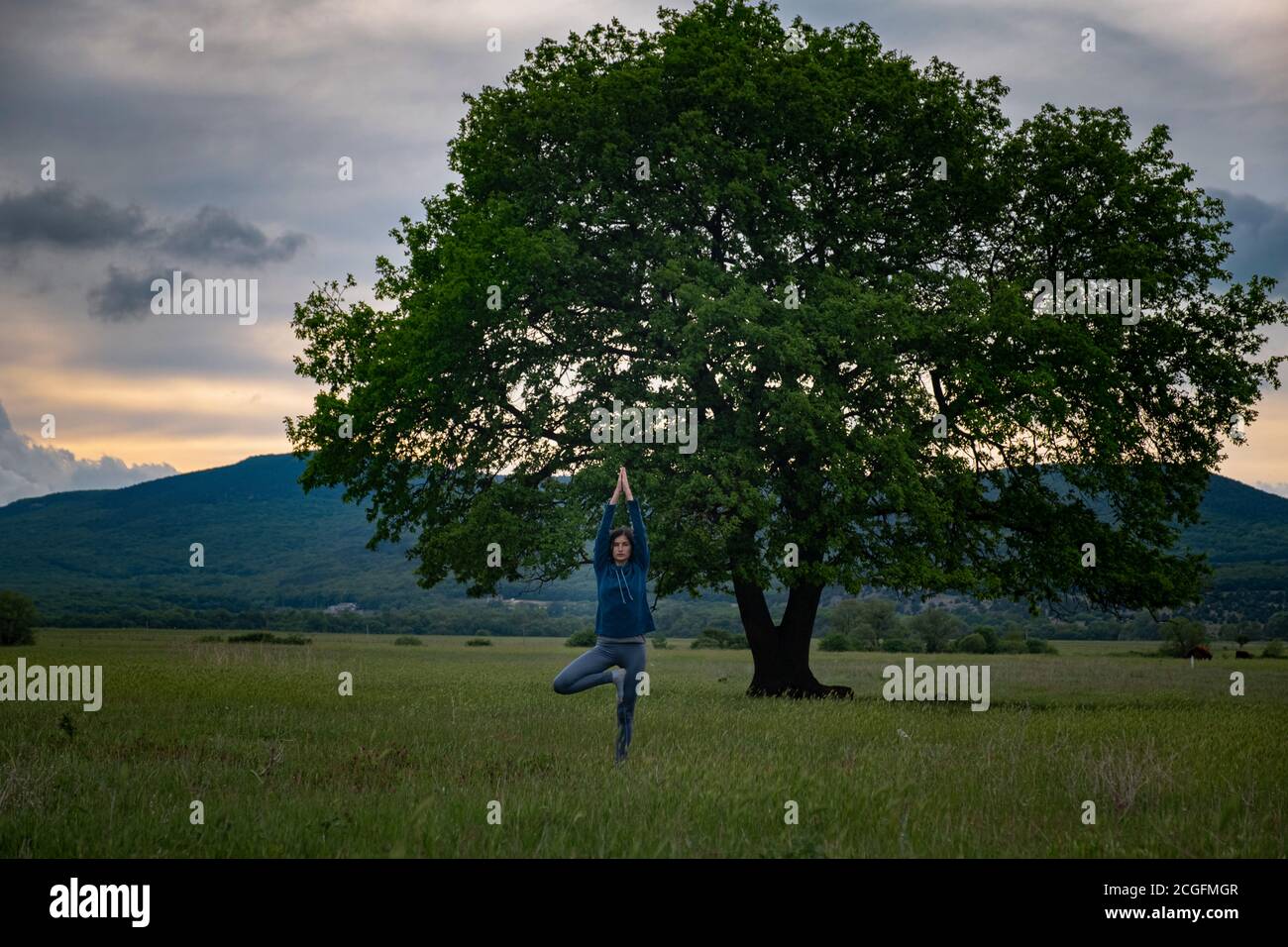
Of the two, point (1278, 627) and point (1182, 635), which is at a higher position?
point (1182, 635)

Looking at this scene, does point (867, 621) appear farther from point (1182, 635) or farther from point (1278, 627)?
point (1278, 627)

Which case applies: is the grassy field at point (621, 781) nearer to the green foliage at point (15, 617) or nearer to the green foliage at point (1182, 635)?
the green foliage at point (15, 617)

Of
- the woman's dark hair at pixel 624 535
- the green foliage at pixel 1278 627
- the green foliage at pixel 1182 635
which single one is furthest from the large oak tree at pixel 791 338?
the green foliage at pixel 1278 627

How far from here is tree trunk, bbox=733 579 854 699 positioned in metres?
24.9

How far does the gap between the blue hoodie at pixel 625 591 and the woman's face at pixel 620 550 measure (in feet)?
0.33

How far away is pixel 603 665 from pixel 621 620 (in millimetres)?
553

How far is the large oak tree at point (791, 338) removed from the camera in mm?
21609

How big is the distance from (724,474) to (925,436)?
5.60m

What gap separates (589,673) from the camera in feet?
38.0

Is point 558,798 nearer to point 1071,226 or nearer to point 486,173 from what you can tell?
point 486,173

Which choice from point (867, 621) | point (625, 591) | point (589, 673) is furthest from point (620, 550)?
point (867, 621)
